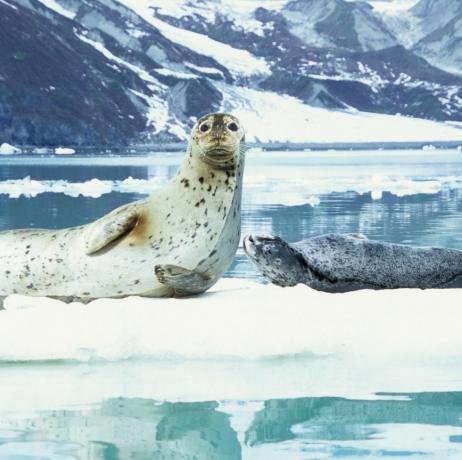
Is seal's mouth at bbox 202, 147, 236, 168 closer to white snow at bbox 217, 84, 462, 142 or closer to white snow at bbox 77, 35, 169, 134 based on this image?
white snow at bbox 217, 84, 462, 142

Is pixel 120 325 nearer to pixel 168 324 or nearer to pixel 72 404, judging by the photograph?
pixel 168 324

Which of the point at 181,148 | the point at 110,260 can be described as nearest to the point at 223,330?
the point at 110,260

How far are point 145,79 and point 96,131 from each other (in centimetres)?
3849

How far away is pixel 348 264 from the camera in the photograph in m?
6.98

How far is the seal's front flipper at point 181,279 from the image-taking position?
5.61 meters

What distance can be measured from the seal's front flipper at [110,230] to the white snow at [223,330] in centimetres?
37

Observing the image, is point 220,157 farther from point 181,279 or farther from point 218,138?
point 181,279

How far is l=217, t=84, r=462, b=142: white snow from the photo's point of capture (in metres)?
125

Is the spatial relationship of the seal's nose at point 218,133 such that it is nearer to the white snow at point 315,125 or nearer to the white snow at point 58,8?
the white snow at point 315,125

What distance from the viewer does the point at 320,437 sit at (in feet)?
12.4

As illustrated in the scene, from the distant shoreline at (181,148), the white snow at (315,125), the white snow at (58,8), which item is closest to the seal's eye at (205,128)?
the distant shoreline at (181,148)

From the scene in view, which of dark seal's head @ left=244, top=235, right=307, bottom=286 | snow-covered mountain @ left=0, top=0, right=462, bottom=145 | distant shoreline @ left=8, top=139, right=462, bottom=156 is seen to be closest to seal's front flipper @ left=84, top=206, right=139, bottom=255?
dark seal's head @ left=244, top=235, right=307, bottom=286

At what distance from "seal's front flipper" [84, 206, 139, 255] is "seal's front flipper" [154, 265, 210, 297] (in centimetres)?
34

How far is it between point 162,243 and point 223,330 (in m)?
0.80
